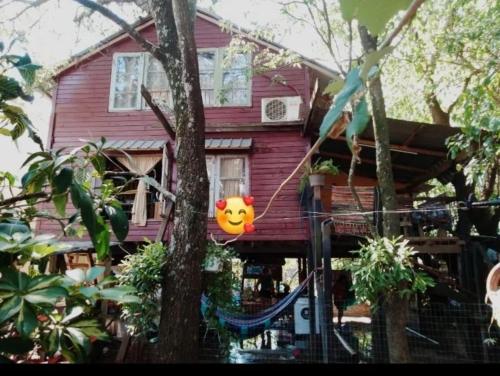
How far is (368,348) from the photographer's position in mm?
4859

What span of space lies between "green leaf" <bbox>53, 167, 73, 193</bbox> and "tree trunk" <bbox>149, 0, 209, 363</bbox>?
2120 millimetres

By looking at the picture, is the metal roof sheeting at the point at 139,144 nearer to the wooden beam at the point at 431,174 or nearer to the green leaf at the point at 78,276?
the wooden beam at the point at 431,174

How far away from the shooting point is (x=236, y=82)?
7133mm

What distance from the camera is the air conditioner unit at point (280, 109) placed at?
6.92 metres

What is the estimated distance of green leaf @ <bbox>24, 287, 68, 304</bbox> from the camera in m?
0.97

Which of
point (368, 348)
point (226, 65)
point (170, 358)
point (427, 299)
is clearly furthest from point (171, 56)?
point (427, 299)

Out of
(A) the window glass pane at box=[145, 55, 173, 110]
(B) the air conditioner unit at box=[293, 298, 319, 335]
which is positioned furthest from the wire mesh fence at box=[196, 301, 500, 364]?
(A) the window glass pane at box=[145, 55, 173, 110]

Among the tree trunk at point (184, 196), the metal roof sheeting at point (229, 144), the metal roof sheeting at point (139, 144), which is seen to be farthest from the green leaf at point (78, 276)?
the metal roof sheeting at point (139, 144)

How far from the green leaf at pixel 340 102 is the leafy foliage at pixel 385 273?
11.6 ft

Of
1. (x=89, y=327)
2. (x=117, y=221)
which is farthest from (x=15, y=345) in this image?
(x=117, y=221)

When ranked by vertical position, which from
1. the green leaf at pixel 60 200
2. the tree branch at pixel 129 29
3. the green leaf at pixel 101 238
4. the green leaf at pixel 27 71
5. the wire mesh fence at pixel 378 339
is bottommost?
the wire mesh fence at pixel 378 339

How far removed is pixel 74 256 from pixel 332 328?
193 inches

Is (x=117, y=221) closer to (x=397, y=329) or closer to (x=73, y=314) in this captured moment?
(x=73, y=314)

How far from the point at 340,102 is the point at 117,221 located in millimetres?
1375
